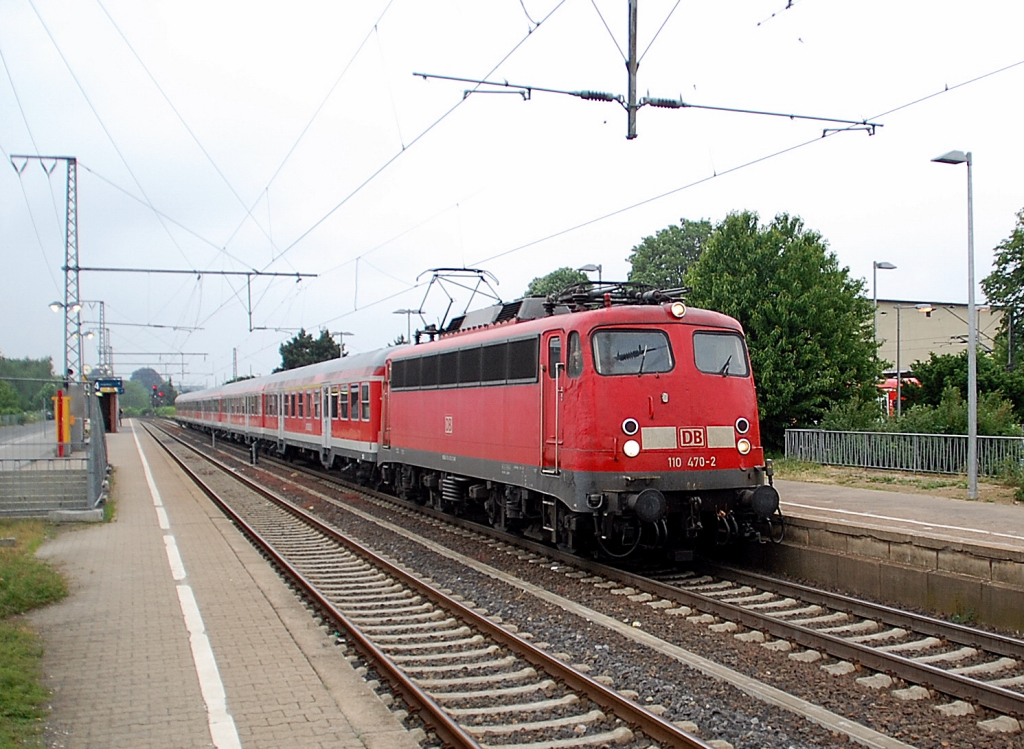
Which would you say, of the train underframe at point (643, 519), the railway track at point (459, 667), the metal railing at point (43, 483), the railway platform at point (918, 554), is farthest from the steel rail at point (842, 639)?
the metal railing at point (43, 483)

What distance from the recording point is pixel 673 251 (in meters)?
57.8

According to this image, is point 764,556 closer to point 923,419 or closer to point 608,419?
point 608,419

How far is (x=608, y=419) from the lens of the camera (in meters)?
10.5

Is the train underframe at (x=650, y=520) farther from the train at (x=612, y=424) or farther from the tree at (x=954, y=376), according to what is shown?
the tree at (x=954, y=376)

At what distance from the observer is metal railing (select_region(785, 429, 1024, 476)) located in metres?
17.5

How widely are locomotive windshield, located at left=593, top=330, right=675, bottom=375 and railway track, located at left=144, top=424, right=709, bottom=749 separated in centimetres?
320

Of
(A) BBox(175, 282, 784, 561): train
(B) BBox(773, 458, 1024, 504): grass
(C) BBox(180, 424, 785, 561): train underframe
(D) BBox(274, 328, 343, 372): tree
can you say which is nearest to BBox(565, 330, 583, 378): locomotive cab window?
(A) BBox(175, 282, 784, 561): train

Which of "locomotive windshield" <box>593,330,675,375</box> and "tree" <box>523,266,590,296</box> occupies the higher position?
"tree" <box>523,266,590,296</box>

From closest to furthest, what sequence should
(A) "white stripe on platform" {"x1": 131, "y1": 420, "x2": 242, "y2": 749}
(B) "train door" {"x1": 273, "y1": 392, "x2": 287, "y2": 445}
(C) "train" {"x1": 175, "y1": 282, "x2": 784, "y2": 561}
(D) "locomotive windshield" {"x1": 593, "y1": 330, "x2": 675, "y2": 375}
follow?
1. (A) "white stripe on platform" {"x1": 131, "y1": 420, "x2": 242, "y2": 749}
2. (C) "train" {"x1": 175, "y1": 282, "x2": 784, "y2": 561}
3. (D) "locomotive windshield" {"x1": 593, "y1": 330, "x2": 675, "y2": 375}
4. (B) "train door" {"x1": 273, "y1": 392, "x2": 287, "y2": 445}

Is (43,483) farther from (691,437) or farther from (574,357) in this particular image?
(691,437)

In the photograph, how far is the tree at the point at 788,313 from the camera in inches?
993

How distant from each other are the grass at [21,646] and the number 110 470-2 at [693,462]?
668cm

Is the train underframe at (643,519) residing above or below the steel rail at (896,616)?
above

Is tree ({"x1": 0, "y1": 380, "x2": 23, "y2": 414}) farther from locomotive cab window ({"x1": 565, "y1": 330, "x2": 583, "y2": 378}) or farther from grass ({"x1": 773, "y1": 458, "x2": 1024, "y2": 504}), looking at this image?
grass ({"x1": 773, "y1": 458, "x2": 1024, "y2": 504})
